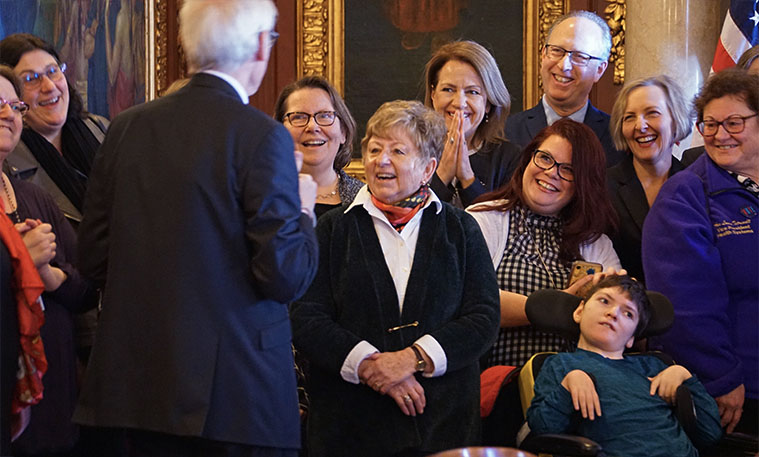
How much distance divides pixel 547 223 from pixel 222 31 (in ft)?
6.62

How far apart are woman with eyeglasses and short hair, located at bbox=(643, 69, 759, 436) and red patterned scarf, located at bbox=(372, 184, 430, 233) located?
1.09 meters

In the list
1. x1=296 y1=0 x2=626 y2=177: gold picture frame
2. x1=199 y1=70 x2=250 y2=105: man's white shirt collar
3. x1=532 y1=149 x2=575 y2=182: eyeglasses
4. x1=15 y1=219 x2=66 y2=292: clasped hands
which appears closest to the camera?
x1=199 y1=70 x2=250 y2=105: man's white shirt collar

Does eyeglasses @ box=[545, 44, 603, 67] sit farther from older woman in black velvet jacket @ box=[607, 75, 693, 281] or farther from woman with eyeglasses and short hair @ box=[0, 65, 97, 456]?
woman with eyeglasses and short hair @ box=[0, 65, 97, 456]

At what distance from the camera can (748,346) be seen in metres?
3.85

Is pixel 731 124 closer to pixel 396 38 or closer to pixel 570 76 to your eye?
pixel 570 76

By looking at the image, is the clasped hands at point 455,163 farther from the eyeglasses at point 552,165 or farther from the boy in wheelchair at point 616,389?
the boy in wheelchair at point 616,389

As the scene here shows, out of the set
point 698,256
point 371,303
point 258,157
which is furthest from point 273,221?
point 698,256

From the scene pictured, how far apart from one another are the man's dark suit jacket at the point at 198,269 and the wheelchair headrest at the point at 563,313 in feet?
4.71

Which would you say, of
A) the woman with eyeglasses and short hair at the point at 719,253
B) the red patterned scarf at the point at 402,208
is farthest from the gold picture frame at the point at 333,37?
the red patterned scarf at the point at 402,208

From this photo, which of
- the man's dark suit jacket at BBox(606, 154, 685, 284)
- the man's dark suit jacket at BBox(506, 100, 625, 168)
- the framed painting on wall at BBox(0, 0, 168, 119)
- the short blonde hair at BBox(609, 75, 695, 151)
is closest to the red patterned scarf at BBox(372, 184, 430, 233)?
the man's dark suit jacket at BBox(606, 154, 685, 284)

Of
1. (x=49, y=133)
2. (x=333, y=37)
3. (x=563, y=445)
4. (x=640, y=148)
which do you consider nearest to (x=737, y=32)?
(x=640, y=148)

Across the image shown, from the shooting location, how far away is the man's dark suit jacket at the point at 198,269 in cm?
246

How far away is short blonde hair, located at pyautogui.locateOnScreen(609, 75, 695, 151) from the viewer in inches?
176

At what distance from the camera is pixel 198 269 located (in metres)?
2.46
